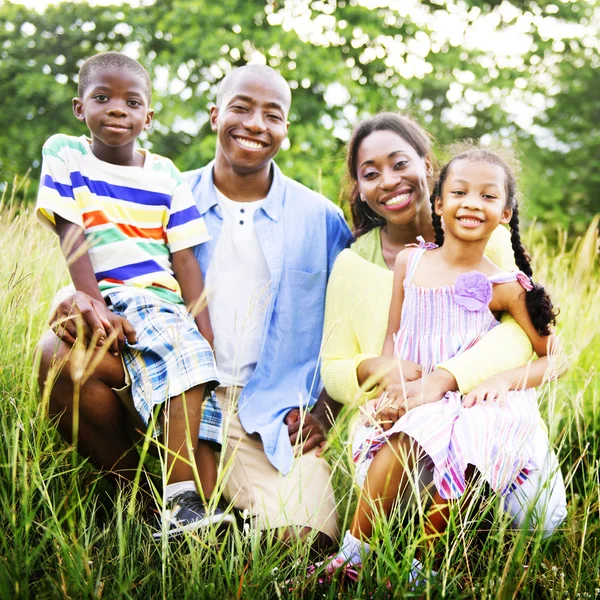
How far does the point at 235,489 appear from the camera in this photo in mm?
2562

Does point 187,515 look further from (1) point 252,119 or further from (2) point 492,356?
(1) point 252,119

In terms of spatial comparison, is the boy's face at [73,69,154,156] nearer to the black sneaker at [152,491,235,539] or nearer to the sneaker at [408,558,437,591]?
the black sneaker at [152,491,235,539]

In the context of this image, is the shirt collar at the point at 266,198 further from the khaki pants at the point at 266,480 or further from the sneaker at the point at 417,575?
the sneaker at the point at 417,575

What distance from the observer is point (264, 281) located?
280 centimetres

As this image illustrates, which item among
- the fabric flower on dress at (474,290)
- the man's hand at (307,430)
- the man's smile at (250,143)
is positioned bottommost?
the man's hand at (307,430)

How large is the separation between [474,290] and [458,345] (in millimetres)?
204

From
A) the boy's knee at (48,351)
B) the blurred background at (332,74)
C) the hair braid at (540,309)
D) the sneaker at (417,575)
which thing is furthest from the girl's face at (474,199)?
the blurred background at (332,74)

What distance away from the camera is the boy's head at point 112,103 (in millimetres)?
2410

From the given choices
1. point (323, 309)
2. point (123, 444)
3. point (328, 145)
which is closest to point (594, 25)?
point (328, 145)

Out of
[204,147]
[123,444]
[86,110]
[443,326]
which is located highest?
[204,147]

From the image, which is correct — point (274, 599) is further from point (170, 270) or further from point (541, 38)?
point (541, 38)

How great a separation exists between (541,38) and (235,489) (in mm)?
13828

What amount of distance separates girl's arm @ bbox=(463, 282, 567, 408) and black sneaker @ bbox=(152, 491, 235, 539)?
2.75 ft

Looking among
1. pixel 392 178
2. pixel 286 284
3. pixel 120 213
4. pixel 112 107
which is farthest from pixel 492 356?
pixel 112 107
